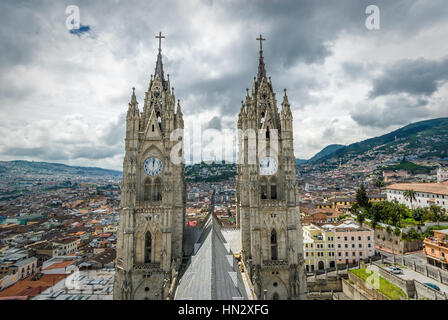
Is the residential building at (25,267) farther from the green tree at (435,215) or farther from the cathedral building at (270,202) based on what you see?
the green tree at (435,215)

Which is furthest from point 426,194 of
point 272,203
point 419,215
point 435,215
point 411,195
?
point 272,203

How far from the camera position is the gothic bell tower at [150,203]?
2288cm

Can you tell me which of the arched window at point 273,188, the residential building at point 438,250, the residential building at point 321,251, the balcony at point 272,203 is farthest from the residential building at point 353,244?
the balcony at point 272,203

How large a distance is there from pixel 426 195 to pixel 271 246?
281ft

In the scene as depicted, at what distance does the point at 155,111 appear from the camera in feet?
87.0

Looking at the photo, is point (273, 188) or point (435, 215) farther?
point (435, 215)

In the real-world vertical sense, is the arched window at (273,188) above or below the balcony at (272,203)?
above

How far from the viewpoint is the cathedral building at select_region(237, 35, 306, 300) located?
915 inches

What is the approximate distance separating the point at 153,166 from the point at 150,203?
3.88m

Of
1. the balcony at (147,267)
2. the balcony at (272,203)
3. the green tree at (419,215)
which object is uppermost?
the balcony at (272,203)

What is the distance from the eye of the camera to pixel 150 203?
23938 millimetres

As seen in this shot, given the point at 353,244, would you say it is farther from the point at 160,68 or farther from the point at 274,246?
the point at 160,68

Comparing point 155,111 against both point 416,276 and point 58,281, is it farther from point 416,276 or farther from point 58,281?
point 416,276

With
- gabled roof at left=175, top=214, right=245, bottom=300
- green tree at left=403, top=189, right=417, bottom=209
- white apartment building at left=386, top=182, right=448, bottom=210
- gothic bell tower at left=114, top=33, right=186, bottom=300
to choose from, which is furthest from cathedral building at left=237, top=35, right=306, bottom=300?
white apartment building at left=386, top=182, right=448, bottom=210
